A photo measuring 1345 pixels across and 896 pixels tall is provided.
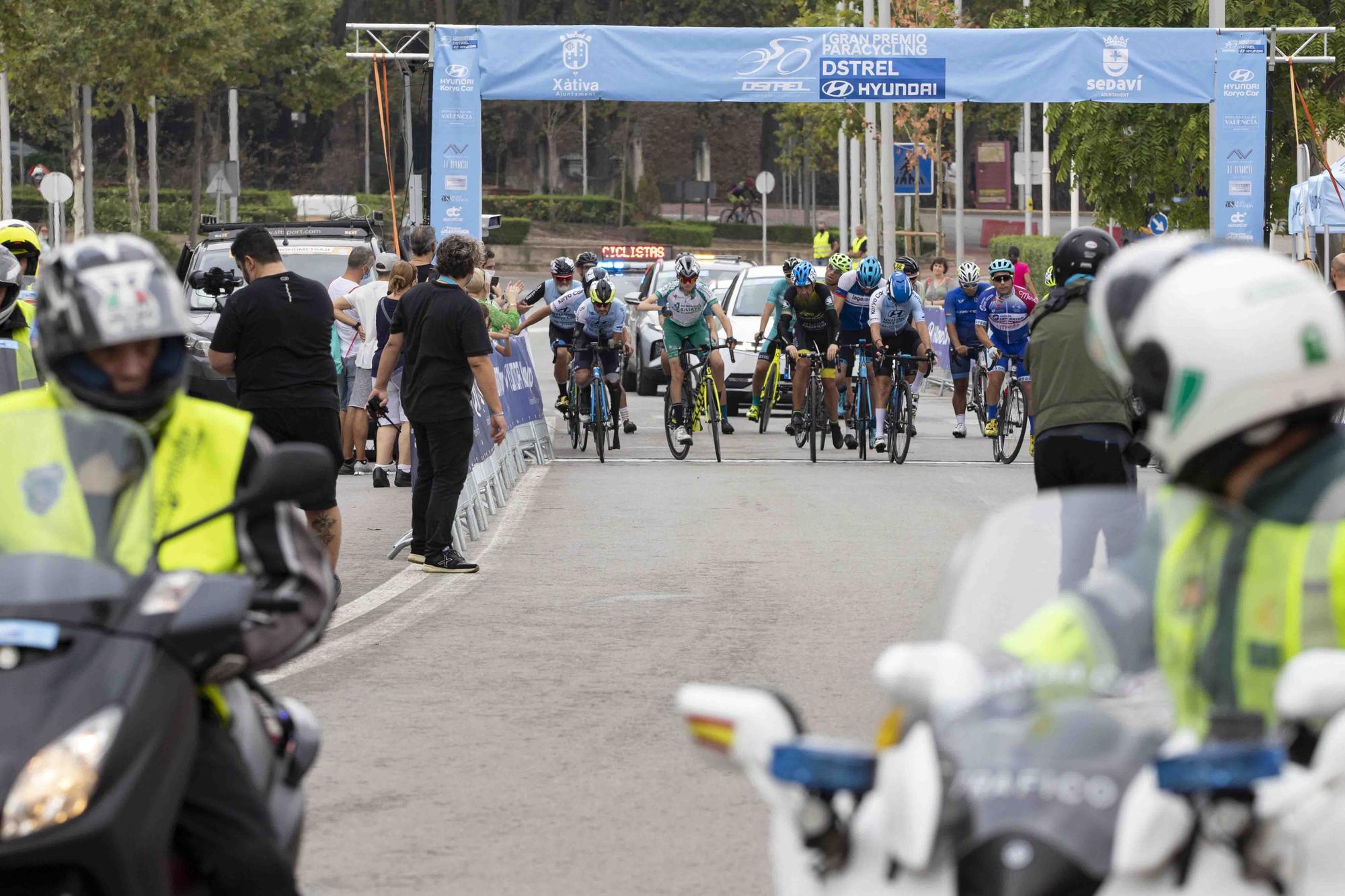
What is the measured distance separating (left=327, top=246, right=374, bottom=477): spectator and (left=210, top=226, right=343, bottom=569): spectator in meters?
7.21

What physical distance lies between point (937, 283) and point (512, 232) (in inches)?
1364

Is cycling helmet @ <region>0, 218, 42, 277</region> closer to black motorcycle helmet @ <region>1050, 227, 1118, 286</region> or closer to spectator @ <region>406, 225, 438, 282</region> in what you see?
black motorcycle helmet @ <region>1050, 227, 1118, 286</region>

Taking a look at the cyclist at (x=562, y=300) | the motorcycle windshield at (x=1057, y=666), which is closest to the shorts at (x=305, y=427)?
the motorcycle windshield at (x=1057, y=666)

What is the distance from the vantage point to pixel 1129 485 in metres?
9.51

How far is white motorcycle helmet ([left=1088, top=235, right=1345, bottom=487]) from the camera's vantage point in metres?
2.89

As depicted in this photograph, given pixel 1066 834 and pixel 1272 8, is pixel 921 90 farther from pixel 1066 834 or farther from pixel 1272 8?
pixel 1066 834

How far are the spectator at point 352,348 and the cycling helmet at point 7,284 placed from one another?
850cm

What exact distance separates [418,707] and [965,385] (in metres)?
14.6

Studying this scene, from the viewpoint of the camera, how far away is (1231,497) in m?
3.05

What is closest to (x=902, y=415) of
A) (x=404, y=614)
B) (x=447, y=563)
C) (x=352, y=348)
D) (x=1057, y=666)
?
(x=352, y=348)

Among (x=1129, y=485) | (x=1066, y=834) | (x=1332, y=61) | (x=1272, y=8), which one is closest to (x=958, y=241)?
(x=1272, y=8)

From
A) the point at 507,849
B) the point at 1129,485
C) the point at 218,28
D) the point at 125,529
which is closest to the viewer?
the point at 125,529

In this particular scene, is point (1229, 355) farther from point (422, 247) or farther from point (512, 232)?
point (512, 232)

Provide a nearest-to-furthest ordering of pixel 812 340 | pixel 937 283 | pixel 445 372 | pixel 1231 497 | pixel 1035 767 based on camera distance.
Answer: pixel 1035 767 < pixel 1231 497 < pixel 445 372 < pixel 812 340 < pixel 937 283
